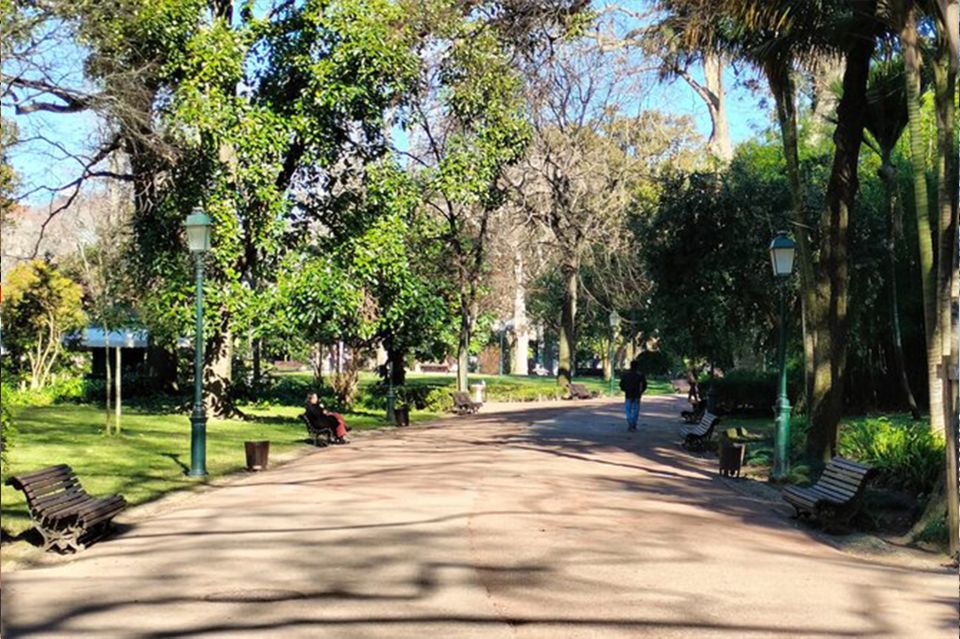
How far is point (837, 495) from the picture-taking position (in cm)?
1088

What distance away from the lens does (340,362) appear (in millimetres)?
36031

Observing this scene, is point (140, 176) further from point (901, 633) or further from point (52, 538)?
point (901, 633)

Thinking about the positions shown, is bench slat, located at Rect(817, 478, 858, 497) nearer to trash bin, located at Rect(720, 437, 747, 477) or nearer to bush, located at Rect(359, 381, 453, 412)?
trash bin, located at Rect(720, 437, 747, 477)

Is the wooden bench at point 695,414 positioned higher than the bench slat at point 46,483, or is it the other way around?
the bench slat at point 46,483

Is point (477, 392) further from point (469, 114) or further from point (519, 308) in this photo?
point (519, 308)

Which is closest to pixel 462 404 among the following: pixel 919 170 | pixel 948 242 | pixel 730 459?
pixel 730 459

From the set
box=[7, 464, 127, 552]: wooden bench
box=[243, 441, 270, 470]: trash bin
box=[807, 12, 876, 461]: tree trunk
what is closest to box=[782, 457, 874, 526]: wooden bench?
box=[807, 12, 876, 461]: tree trunk

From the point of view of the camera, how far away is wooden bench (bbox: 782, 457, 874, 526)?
1070 cm

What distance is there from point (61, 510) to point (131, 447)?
9.22 metres

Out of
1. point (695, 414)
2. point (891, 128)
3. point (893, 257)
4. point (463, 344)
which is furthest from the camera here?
point (463, 344)

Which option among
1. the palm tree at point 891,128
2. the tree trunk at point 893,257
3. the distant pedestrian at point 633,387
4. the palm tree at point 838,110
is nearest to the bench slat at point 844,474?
the palm tree at point 838,110

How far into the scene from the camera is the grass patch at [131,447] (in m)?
13.0

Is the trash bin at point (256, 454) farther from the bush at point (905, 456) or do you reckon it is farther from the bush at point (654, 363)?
the bush at point (654, 363)

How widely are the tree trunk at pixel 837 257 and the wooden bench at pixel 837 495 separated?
4599mm
